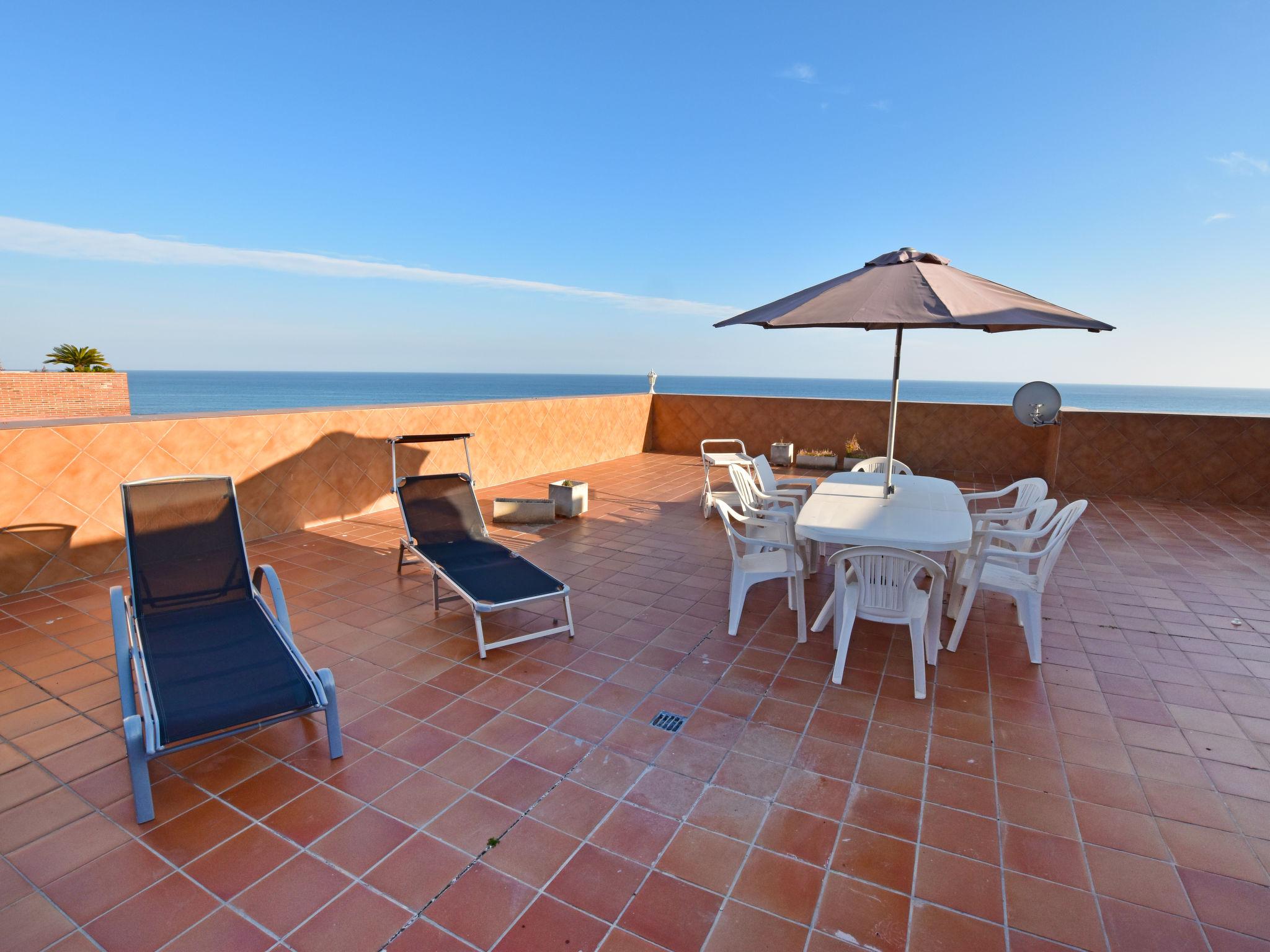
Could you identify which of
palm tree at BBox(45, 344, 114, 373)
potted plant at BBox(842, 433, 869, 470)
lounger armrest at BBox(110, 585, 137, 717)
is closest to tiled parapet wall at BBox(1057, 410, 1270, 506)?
potted plant at BBox(842, 433, 869, 470)

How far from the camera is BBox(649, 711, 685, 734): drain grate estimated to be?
244 centimetres

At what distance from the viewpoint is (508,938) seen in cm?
147

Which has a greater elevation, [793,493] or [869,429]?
[869,429]

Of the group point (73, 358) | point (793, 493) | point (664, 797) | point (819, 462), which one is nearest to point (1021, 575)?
point (793, 493)

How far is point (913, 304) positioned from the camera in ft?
9.29

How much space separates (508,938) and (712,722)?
4.01 feet

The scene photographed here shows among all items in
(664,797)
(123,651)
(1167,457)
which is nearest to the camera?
(664,797)

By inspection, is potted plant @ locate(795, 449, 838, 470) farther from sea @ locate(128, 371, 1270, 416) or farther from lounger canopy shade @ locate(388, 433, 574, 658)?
sea @ locate(128, 371, 1270, 416)

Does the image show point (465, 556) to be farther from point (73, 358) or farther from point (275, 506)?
point (73, 358)

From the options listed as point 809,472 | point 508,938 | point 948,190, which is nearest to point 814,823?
point 508,938

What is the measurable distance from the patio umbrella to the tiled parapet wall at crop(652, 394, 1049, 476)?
5569 millimetres

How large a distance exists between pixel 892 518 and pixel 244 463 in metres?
5.12

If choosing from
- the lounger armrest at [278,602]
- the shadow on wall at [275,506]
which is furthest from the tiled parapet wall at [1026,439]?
the lounger armrest at [278,602]

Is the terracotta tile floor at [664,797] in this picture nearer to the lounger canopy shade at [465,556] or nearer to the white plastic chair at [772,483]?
the lounger canopy shade at [465,556]
